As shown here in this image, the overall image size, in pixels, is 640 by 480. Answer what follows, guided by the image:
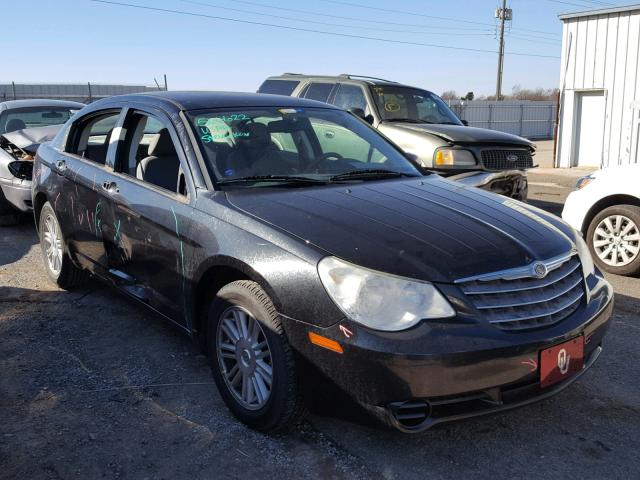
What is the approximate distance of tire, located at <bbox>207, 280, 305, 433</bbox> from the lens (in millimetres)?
2900

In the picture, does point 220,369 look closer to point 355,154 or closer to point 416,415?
point 416,415

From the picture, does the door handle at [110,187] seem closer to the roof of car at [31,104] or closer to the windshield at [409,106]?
the windshield at [409,106]

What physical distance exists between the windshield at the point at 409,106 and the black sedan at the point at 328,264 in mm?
4272

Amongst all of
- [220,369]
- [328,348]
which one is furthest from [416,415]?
[220,369]

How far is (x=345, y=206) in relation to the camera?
334 centimetres

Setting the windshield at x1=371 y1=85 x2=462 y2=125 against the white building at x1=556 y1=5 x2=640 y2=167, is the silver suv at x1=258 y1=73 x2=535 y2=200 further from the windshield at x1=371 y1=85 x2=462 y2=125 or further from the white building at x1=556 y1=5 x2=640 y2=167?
the white building at x1=556 y1=5 x2=640 y2=167

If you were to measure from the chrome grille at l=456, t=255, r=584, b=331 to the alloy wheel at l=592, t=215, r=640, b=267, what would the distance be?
10.9 ft

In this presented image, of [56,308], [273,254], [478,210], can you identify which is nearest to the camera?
[273,254]

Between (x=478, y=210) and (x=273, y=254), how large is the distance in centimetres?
122

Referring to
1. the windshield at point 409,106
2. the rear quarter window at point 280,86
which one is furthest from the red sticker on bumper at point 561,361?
the rear quarter window at point 280,86

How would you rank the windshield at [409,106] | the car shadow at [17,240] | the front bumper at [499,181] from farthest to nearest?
the windshield at [409,106] < the front bumper at [499,181] < the car shadow at [17,240]

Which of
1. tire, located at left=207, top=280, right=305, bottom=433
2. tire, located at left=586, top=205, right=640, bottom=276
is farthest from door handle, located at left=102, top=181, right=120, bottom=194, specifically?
tire, located at left=586, top=205, right=640, bottom=276

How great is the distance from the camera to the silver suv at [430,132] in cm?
766

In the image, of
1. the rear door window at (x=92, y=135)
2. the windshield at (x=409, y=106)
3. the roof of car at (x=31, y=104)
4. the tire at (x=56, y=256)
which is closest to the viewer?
the rear door window at (x=92, y=135)
